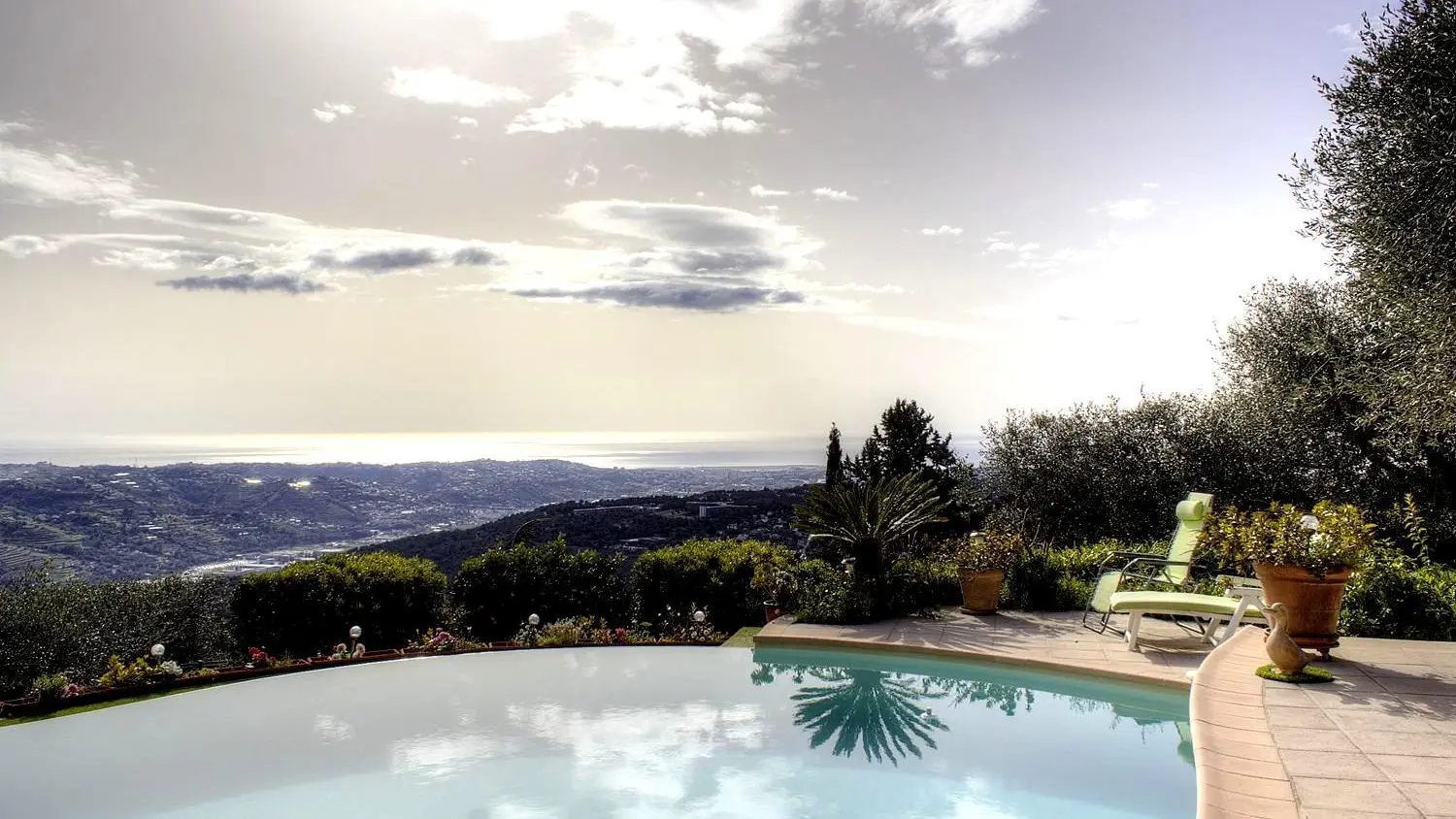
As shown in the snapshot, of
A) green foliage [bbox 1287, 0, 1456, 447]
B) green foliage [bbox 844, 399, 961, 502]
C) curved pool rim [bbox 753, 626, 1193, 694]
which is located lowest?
curved pool rim [bbox 753, 626, 1193, 694]

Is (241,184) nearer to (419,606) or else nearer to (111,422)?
(419,606)

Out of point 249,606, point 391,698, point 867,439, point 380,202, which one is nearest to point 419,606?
point 249,606

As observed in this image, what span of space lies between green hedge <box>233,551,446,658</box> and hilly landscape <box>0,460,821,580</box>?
63.5 inches

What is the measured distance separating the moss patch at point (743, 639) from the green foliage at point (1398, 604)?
5384mm

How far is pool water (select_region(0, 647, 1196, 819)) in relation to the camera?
508cm

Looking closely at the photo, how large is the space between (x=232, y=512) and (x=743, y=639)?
645 inches

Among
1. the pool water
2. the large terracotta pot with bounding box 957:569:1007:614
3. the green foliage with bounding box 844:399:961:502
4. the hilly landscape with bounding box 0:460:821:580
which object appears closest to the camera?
the pool water

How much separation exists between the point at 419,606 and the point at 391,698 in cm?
252

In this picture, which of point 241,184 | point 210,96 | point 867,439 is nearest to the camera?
point 210,96

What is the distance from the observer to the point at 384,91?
441 inches

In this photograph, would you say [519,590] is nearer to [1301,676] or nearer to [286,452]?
[1301,676]

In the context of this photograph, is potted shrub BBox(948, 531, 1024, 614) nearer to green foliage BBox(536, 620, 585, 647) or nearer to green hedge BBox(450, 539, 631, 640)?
green hedge BBox(450, 539, 631, 640)

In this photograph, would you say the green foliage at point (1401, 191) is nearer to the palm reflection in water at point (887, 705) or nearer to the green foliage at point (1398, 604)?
the green foliage at point (1398, 604)

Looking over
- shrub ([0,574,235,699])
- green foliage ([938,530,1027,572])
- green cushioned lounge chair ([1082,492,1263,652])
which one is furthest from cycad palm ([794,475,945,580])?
shrub ([0,574,235,699])
